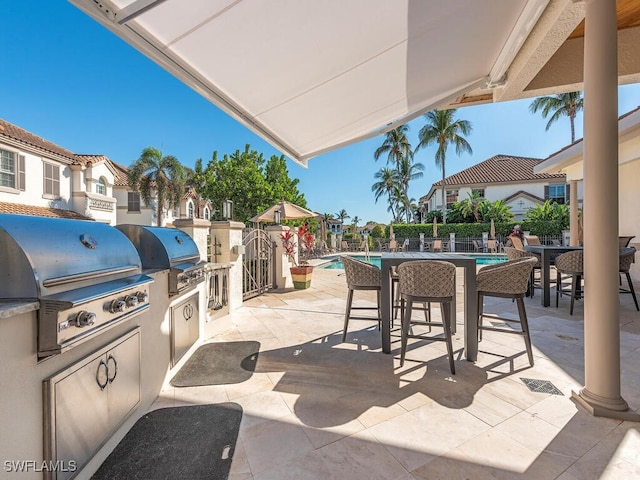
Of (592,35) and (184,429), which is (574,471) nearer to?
(184,429)

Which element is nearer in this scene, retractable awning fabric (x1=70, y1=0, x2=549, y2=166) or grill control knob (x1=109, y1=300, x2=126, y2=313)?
grill control knob (x1=109, y1=300, x2=126, y2=313)

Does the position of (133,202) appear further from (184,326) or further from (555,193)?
(555,193)

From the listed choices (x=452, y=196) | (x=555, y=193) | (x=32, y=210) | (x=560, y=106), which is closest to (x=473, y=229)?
(x=452, y=196)

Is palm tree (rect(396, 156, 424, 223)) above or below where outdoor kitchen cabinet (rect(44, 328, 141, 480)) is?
above

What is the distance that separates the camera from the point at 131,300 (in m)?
1.70

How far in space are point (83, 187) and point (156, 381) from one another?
69.8ft

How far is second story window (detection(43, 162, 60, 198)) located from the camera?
15.5 m

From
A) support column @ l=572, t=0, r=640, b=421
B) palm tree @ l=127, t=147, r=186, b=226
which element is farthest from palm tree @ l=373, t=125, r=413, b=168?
support column @ l=572, t=0, r=640, b=421

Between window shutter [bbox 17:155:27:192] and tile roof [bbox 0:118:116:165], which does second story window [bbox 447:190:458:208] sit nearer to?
tile roof [bbox 0:118:116:165]

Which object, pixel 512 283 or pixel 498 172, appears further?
pixel 498 172

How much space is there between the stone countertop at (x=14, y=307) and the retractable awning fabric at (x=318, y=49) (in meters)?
1.50

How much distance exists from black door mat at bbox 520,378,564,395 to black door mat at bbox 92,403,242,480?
251 cm

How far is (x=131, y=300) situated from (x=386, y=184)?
3611 cm

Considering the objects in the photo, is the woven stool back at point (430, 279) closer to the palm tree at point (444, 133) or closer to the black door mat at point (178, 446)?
the black door mat at point (178, 446)
